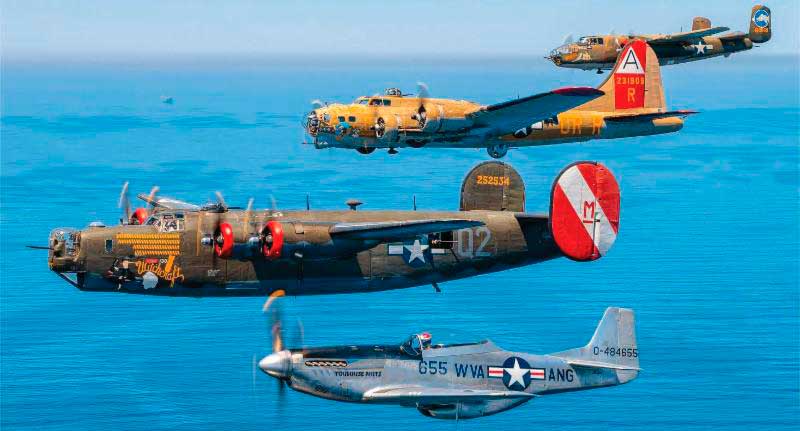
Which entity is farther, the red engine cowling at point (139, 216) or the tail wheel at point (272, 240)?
the red engine cowling at point (139, 216)

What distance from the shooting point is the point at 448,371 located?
61250 mm

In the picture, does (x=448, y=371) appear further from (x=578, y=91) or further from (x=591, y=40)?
(x=591, y=40)

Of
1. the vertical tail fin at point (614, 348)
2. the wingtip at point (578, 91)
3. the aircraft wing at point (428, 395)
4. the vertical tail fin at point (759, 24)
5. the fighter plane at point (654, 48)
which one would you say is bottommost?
the aircraft wing at point (428, 395)

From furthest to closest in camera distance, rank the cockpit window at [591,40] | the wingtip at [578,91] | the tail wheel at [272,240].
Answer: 1. the cockpit window at [591,40]
2. the wingtip at [578,91]
3. the tail wheel at [272,240]

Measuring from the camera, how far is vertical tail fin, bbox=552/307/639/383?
65.0 meters

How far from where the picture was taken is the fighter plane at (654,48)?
9719 cm

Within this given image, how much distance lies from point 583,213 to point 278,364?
14957 mm

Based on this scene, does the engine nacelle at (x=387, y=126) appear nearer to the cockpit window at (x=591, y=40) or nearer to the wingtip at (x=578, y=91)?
the wingtip at (x=578, y=91)

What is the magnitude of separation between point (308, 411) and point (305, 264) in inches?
1538

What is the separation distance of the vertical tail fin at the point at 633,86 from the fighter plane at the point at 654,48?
11.3 metres

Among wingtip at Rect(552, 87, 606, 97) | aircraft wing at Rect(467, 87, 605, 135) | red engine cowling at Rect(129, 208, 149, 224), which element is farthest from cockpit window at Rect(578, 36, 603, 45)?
red engine cowling at Rect(129, 208, 149, 224)

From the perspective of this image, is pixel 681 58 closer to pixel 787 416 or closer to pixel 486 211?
pixel 787 416

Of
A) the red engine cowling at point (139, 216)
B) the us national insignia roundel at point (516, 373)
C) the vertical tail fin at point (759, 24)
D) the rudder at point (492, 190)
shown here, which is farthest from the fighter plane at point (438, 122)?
the vertical tail fin at point (759, 24)

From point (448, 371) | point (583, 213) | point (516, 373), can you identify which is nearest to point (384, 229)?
point (583, 213)
